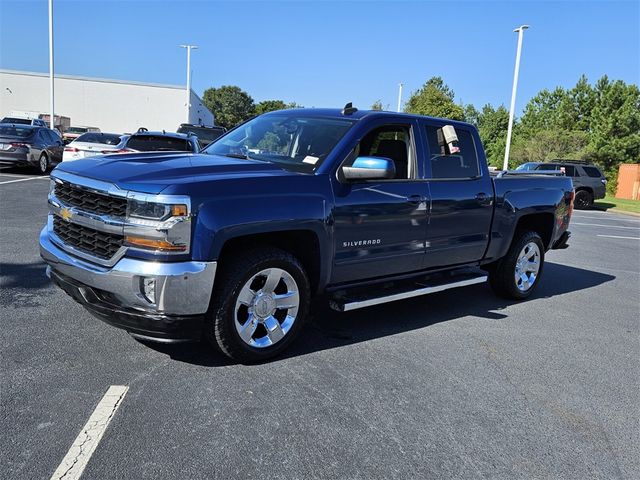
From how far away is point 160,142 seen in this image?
36.2ft

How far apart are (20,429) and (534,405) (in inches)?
126

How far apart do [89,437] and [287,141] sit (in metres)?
2.82

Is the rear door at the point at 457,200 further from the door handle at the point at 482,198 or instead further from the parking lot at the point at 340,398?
the parking lot at the point at 340,398

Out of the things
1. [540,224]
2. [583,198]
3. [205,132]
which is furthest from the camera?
[583,198]

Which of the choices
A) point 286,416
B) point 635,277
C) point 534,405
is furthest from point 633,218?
point 286,416

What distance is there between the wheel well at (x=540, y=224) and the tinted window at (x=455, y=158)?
4.01ft

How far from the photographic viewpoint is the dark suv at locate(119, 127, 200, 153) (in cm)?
1061

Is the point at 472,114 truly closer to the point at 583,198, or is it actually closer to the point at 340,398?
the point at 583,198

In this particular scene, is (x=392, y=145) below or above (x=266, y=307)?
above

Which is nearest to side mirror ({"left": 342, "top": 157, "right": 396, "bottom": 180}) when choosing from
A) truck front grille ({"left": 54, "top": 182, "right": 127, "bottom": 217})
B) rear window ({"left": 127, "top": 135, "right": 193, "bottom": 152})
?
truck front grille ({"left": 54, "top": 182, "right": 127, "bottom": 217})

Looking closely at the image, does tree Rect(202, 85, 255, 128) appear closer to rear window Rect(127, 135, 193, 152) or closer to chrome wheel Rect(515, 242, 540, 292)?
rear window Rect(127, 135, 193, 152)

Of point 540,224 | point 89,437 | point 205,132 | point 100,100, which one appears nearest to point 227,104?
point 100,100

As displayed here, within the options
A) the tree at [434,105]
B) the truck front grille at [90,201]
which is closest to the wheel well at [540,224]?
the truck front grille at [90,201]

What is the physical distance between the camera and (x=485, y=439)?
3143 mm
